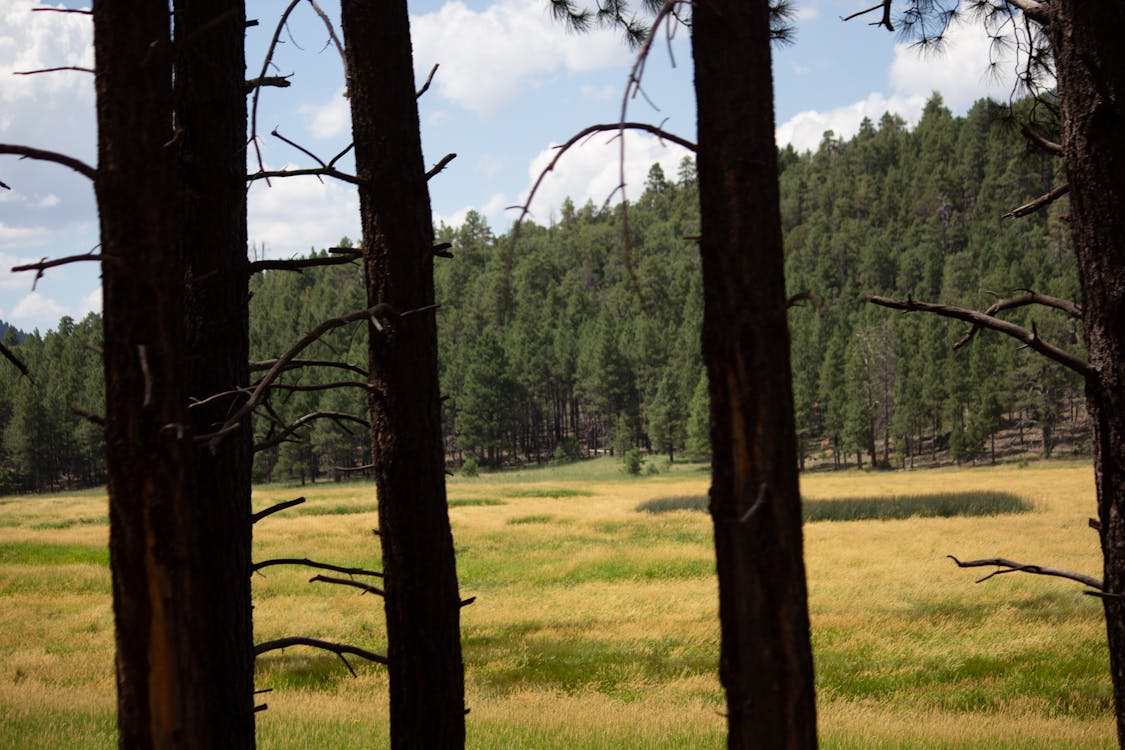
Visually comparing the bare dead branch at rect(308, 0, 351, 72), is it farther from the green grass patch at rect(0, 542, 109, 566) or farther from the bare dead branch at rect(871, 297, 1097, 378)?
the green grass patch at rect(0, 542, 109, 566)

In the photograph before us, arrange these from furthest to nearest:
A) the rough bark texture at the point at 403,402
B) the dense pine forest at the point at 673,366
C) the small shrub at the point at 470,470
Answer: the small shrub at the point at 470,470 < the dense pine forest at the point at 673,366 < the rough bark texture at the point at 403,402

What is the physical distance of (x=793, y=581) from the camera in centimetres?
304

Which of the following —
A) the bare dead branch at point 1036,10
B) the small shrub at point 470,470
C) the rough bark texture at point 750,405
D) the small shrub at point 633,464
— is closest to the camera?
the rough bark texture at point 750,405

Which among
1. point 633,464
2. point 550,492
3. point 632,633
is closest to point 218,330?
point 632,633

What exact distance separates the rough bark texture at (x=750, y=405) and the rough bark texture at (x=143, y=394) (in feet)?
5.43

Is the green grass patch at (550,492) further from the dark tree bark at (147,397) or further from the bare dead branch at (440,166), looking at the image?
the dark tree bark at (147,397)

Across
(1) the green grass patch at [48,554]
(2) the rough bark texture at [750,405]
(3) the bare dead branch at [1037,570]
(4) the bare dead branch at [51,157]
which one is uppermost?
(4) the bare dead branch at [51,157]

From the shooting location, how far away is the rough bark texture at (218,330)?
4820 millimetres

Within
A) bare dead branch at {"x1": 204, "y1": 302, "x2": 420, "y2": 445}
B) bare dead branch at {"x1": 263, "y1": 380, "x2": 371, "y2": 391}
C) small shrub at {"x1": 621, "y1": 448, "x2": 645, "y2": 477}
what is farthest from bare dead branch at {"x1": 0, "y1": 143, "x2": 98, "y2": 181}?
small shrub at {"x1": 621, "y1": 448, "x2": 645, "y2": 477}

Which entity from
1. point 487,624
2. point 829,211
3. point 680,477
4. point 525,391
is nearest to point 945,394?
point 680,477

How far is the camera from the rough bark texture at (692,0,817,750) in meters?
3.01

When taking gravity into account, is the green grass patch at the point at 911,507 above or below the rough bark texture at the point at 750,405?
below

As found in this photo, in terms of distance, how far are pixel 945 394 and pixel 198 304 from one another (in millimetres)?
81969

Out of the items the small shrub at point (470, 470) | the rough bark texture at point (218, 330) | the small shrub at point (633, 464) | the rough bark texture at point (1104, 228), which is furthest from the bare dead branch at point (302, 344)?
the small shrub at point (470, 470)
